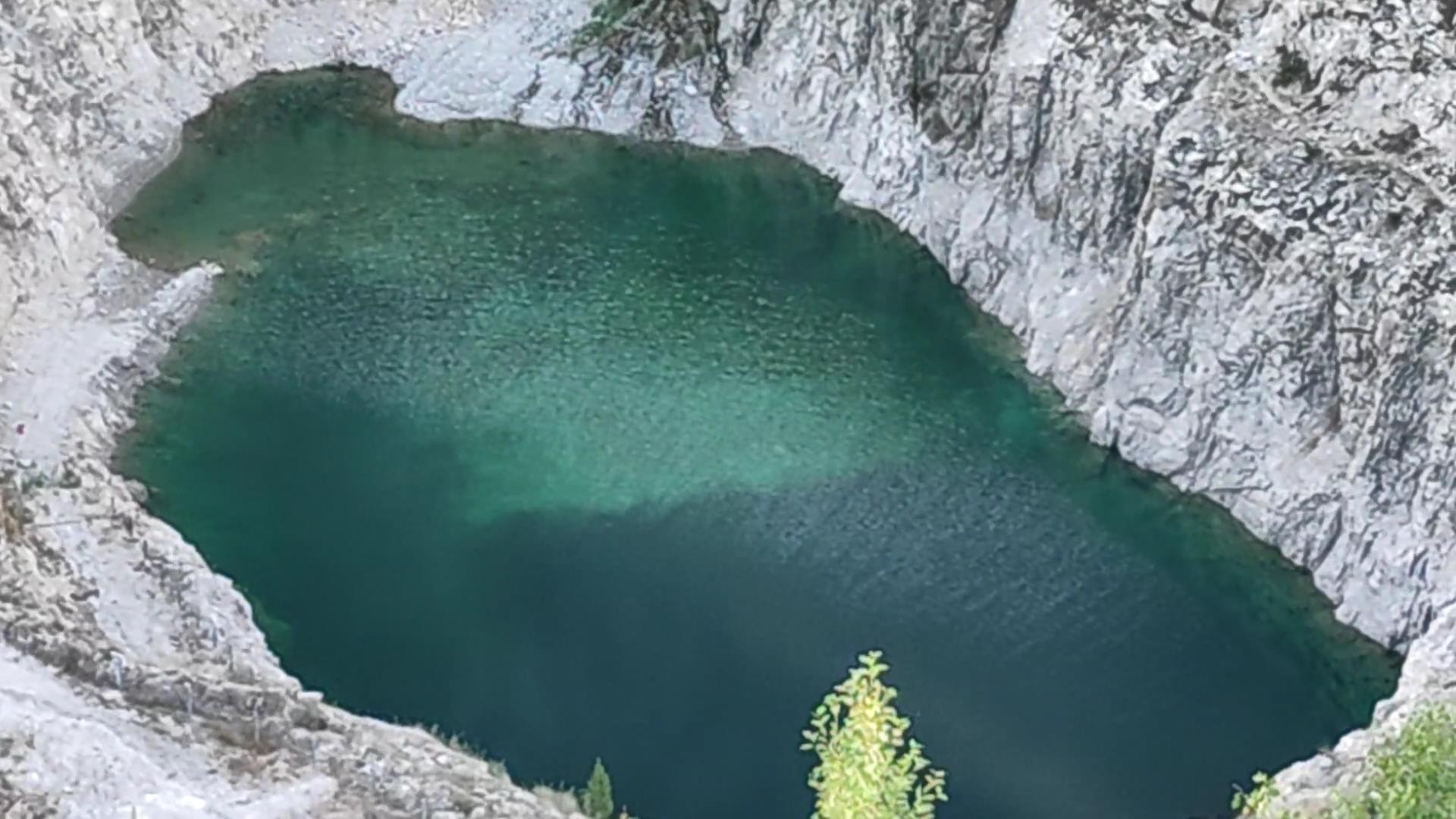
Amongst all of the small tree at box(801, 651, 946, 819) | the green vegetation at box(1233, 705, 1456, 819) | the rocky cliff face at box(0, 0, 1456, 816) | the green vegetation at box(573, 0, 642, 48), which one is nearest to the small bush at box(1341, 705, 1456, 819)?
the green vegetation at box(1233, 705, 1456, 819)

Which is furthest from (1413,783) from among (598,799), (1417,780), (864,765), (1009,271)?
(1009,271)

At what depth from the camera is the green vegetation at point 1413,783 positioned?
29391 mm

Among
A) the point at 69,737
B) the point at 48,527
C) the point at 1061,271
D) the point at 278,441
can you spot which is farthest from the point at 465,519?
the point at 1061,271

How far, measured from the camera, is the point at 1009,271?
65.2 metres

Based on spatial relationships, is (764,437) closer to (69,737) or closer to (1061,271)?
(1061,271)

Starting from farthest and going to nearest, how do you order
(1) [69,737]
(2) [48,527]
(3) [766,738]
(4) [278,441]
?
(4) [278,441] → (2) [48,527] → (3) [766,738] → (1) [69,737]

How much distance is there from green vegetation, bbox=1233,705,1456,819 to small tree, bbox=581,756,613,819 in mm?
14108

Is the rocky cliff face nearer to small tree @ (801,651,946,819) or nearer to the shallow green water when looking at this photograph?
the shallow green water

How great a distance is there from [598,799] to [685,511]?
1246 cm

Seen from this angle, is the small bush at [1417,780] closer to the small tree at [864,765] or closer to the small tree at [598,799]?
the small tree at [864,765]

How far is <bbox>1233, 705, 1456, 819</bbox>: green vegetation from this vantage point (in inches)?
1157

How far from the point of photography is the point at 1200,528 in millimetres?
54844

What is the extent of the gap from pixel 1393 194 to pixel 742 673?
69.6ft

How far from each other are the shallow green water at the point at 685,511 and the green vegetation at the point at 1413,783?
11.3 m
